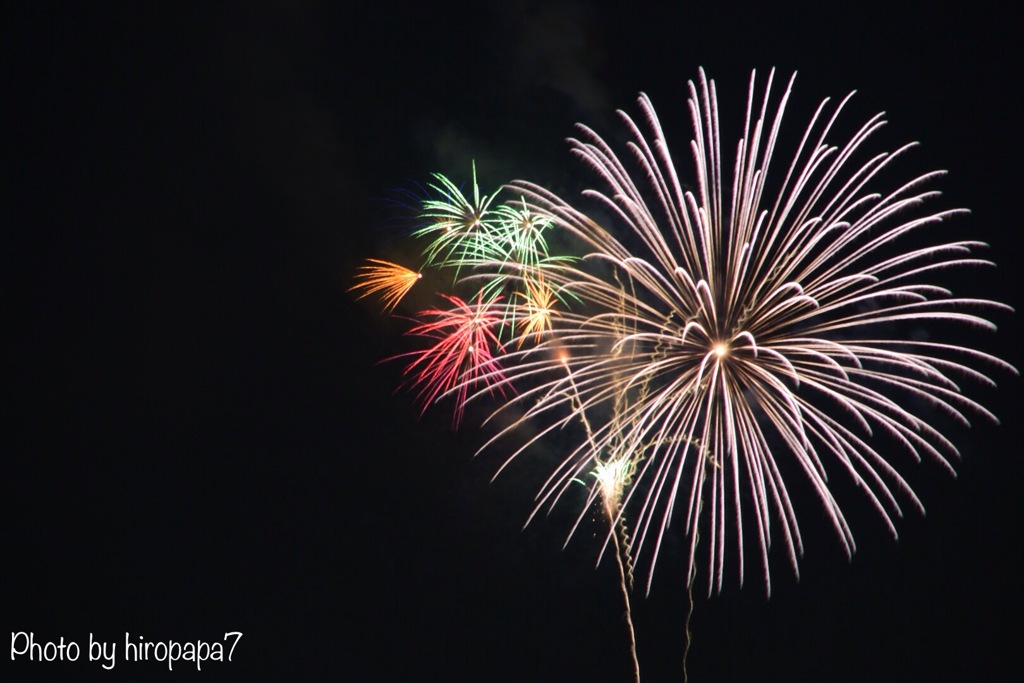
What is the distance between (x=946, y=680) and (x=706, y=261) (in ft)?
78.3

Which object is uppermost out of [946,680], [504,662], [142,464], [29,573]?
[142,464]

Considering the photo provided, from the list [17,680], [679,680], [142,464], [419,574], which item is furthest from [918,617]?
[17,680]

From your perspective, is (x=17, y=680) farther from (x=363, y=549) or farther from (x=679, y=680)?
(x=679, y=680)

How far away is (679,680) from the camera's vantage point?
23953mm

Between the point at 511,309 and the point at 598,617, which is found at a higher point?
the point at 511,309

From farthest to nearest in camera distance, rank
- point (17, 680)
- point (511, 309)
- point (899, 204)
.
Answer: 1. point (17, 680)
2. point (511, 309)
3. point (899, 204)

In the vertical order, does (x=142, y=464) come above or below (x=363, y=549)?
above

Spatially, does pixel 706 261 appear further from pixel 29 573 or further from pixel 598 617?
pixel 29 573

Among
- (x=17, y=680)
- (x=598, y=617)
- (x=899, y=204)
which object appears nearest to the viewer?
(x=899, y=204)

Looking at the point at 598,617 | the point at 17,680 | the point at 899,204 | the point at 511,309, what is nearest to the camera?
the point at 899,204

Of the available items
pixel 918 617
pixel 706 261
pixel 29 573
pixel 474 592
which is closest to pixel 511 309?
pixel 706 261

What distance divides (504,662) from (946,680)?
16.3m

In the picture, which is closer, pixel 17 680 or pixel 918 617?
pixel 17 680

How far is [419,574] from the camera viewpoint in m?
24.4
